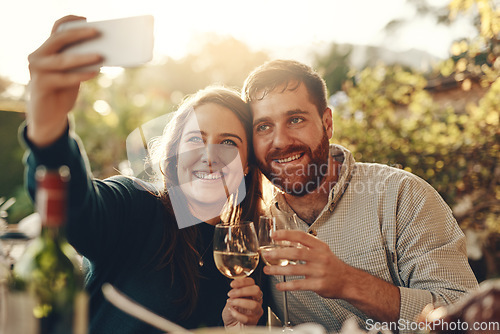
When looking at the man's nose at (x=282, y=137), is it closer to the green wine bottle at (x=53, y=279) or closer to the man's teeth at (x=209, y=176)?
the man's teeth at (x=209, y=176)

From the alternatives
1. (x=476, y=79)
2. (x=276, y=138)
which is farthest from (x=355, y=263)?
(x=476, y=79)

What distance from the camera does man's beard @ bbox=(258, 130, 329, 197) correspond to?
7.29 ft

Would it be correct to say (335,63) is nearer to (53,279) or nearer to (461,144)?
(461,144)

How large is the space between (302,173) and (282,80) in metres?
0.55

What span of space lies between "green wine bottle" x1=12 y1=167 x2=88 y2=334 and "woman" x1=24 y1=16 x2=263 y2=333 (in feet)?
0.71

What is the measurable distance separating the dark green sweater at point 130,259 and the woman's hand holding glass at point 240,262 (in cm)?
31

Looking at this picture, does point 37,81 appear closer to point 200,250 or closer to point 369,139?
point 200,250

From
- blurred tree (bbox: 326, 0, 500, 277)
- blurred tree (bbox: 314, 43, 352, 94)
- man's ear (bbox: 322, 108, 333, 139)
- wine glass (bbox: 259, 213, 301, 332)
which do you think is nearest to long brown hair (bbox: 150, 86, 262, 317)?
wine glass (bbox: 259, 213, 301, 332)

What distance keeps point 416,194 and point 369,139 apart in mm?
2435

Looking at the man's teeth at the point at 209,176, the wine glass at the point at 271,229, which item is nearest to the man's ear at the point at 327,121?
the man's teeth at the point at 209,176

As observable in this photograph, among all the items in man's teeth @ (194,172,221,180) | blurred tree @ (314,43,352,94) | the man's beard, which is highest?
man's teeth @ (194,172,221,180)

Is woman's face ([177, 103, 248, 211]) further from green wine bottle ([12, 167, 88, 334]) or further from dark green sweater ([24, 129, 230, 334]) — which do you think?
green wine bottle ([12, 167, 88, 334])

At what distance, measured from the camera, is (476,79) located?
462cm

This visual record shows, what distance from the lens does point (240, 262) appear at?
1460 millimetres
